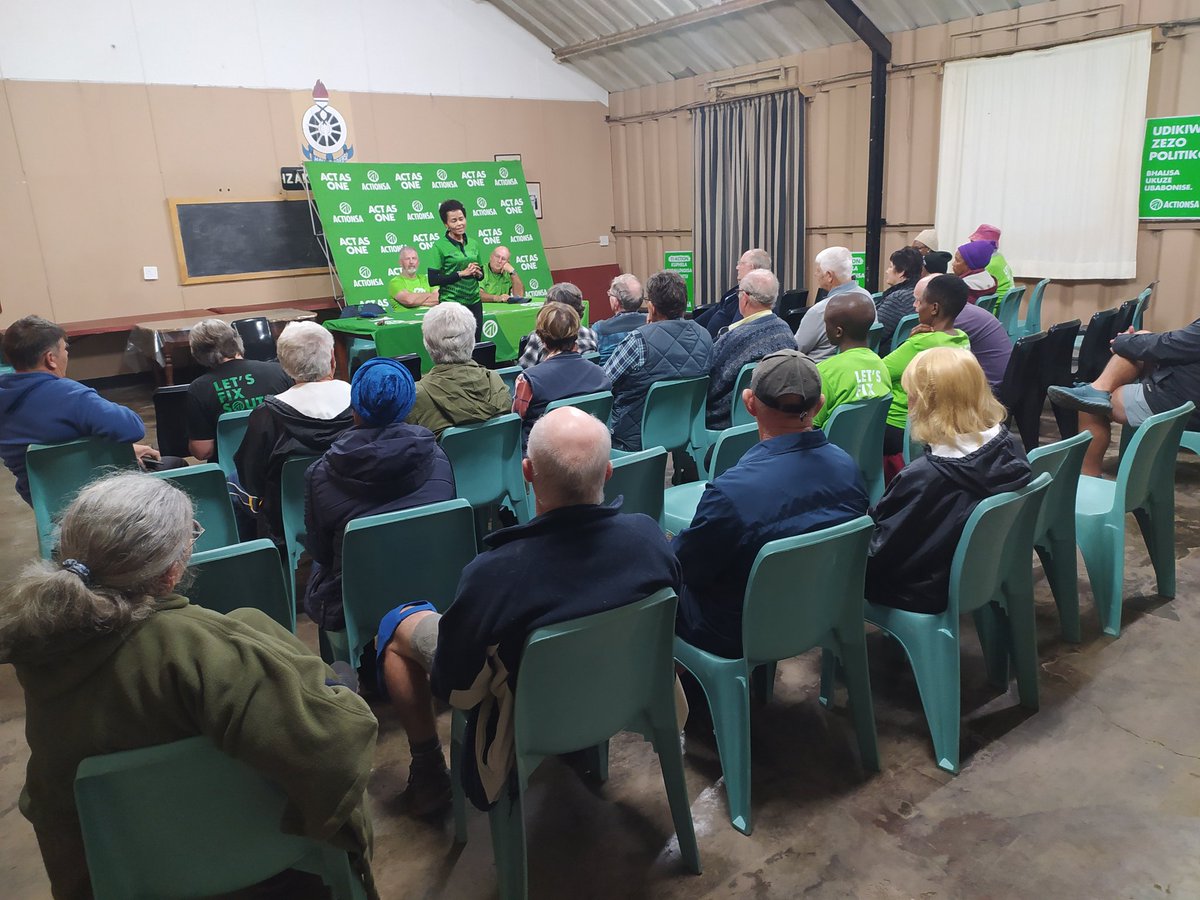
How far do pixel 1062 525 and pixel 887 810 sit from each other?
4.09 feet

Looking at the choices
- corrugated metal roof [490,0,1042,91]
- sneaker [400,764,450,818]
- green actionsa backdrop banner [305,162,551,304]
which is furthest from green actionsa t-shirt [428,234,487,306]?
sneaker [400,764,450,818]

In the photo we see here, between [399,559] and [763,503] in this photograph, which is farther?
[399,559]

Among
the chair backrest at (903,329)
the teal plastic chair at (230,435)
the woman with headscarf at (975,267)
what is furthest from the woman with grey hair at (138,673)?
the woman with headscarf at (975,267)

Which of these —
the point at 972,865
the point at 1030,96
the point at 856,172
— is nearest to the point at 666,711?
the point at 972,865

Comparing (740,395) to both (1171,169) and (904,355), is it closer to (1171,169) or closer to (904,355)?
(904,355)

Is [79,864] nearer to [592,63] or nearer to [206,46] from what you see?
[206,46]

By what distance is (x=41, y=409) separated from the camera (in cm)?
316

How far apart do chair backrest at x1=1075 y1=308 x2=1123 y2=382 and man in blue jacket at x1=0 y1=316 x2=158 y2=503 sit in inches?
196

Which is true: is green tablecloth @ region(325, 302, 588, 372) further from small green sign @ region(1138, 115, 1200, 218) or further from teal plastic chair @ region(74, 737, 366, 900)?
teal plastic chair @ region(74, 737, 366, 900)

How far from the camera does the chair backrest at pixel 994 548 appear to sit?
6.91 feet

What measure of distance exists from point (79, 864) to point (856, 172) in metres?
8.41

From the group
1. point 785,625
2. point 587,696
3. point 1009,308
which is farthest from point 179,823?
point 1009,308

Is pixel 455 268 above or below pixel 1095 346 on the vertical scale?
above

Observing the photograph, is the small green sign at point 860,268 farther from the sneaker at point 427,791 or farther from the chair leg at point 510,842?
the chair leg at point 510,842
